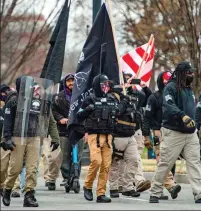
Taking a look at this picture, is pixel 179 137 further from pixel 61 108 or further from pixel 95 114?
pixel 61 108

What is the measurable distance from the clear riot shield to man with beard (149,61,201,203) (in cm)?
172

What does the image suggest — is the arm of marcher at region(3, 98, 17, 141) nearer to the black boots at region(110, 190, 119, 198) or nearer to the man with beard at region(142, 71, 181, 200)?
the black boots at region(110, 190, 119, 198)

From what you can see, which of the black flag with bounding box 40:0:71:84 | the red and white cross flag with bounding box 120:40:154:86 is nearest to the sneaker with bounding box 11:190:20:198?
the black flag with bounding box 40:0:71:84

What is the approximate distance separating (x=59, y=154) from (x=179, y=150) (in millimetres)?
4058

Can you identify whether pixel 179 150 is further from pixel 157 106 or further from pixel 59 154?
pixel 59 154

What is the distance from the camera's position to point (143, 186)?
16.0m

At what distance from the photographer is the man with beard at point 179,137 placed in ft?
46.8

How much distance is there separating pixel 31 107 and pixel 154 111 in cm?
279

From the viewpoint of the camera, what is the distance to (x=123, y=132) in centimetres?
1568

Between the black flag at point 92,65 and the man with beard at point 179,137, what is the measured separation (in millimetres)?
1666

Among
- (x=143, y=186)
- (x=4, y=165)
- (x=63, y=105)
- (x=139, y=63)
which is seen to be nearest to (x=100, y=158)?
(x=4, y=165)

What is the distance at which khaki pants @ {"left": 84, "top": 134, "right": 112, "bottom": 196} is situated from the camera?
1438 cm

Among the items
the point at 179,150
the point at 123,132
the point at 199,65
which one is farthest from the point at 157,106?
the point at 199,65

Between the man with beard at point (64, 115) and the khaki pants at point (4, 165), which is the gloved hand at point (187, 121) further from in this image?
the man with beard at point (64, 115)
